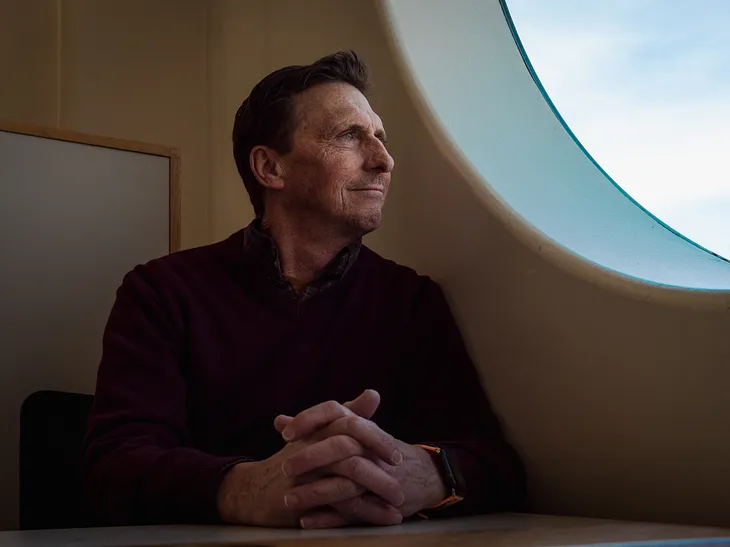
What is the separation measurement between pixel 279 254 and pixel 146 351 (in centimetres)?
34

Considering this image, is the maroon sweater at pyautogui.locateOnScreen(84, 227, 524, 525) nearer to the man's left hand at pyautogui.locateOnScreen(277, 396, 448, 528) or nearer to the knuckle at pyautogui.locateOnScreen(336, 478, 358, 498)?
the man's left hand at pyautogui.locateOnScreen(277, 396, 448, 528)

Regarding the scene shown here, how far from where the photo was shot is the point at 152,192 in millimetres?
2260

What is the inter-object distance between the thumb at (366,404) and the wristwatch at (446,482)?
0.13 meters

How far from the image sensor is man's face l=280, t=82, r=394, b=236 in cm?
159

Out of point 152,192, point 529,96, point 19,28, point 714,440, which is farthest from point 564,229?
point 19,28

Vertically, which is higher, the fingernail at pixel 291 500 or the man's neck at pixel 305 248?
the man's neck at pixel 305 248

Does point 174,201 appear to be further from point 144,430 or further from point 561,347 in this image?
point 561,347

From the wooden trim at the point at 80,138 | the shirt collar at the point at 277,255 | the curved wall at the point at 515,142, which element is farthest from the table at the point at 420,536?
the wooden trim at the point at 80,138

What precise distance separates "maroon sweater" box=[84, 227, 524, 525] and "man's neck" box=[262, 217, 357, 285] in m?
0.05

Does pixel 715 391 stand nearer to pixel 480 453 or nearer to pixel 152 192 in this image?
pixel 480 453

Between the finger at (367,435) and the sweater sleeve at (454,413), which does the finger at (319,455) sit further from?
the sweater sleeve at (454,413)

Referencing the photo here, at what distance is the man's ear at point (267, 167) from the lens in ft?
5.51

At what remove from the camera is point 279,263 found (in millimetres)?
1600

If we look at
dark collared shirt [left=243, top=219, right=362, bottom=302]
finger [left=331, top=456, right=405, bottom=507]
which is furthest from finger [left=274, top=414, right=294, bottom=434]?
dark collared shirt [left=243, top=219, right=362, bottom=302]
